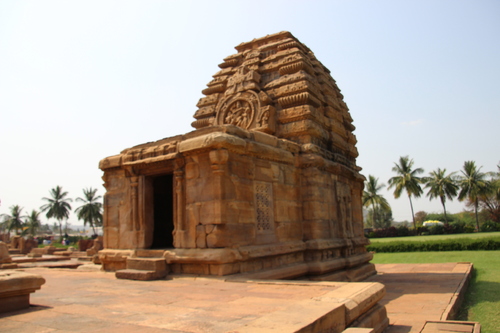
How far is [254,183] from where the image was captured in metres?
7.48

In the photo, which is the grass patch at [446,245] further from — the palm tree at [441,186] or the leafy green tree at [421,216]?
the leafy green tree at [421,216]

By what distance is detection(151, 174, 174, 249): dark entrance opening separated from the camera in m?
10.0

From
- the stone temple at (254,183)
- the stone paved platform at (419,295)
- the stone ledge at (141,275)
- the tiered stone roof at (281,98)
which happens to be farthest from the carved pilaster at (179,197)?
the stone paved platform at (419,295)

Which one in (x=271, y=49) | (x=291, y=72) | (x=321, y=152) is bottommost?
(x=321, y=152)

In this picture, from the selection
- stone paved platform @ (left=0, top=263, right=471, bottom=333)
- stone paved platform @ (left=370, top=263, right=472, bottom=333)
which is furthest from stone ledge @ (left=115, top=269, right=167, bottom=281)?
stone paved platform @ (left=370, top=263, right=472, bottom=333)

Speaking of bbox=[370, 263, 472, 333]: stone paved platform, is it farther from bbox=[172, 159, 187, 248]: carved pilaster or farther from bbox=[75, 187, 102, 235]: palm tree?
bbox=[75, 187, 102, 235]: palm tree

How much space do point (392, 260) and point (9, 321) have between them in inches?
651

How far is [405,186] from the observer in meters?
46.3

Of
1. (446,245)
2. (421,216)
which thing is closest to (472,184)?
(446,245)

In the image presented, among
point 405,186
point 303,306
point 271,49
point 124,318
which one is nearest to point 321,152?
point 271,49

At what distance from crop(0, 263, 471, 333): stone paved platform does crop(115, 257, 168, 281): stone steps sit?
0.20 m

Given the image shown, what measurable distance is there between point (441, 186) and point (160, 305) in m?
46.6

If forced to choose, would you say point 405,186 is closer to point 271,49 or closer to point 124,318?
point 271,49

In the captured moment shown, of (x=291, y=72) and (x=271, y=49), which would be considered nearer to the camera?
(x=291, y=72)
